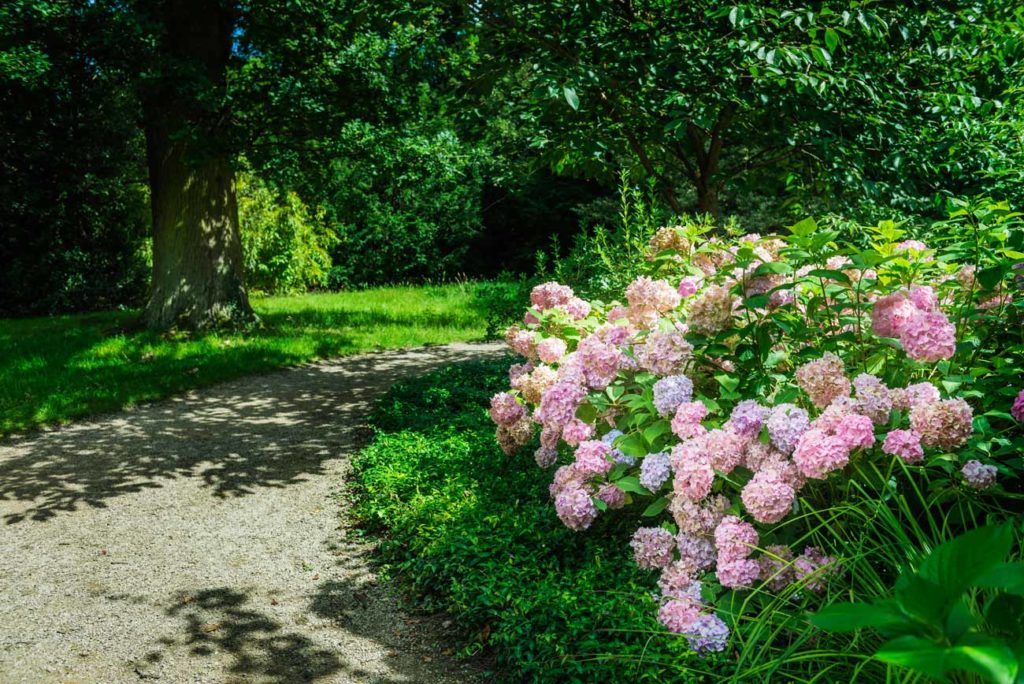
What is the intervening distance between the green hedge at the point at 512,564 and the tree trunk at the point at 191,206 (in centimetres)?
589

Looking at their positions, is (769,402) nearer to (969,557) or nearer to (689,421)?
(689,421)

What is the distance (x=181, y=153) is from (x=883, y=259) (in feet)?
32.2

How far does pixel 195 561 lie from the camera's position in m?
4.24

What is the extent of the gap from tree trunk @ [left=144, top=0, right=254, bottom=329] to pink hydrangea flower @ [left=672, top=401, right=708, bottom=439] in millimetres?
8337

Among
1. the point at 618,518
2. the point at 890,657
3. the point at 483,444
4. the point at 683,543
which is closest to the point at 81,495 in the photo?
the point at 483,444

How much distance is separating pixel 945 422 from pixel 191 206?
1004cm

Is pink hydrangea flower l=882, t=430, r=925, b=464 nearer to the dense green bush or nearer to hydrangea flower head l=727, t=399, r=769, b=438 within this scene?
hydrangea flower head l=727, t=399, r=769, b=438

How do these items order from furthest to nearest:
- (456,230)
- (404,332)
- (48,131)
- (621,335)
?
(456,230) < (48,131) < (404,332) < (621,335)

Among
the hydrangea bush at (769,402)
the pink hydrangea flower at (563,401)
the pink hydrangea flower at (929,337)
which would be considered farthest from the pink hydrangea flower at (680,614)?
the pink hydrangea flower at (929,337)

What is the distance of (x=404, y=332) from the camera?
1191cm

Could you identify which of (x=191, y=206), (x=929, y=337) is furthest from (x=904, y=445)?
(x=191, y=206)

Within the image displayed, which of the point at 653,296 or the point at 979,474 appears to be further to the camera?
the point at 653,296

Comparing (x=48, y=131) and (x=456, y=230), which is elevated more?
(x=48, y=131)

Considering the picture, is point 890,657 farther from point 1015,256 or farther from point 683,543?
point 1015,256
